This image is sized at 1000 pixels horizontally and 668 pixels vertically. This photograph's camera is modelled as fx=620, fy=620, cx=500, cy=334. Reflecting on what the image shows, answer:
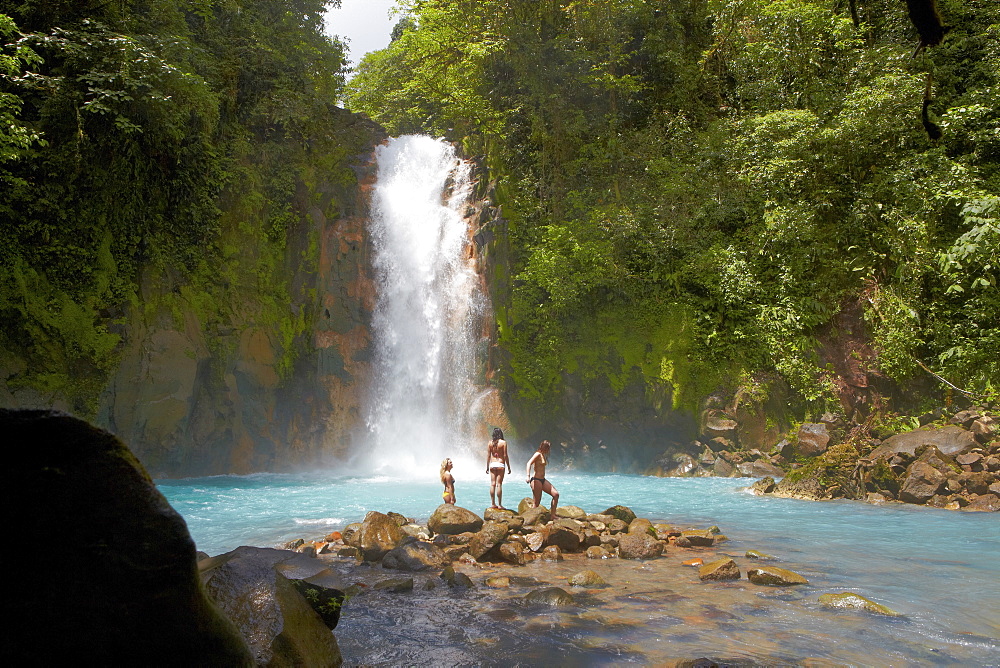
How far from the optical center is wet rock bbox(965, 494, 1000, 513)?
1082cm

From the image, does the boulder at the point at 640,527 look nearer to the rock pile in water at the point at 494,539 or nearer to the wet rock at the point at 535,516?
the rock pile in water at the point at 494,539

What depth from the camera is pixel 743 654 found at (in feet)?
15.2

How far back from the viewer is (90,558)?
2.31 meters

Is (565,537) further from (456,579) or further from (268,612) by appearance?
(268,612)

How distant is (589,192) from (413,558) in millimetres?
14655

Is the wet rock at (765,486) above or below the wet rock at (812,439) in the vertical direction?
below

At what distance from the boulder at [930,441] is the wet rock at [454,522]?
355 inches

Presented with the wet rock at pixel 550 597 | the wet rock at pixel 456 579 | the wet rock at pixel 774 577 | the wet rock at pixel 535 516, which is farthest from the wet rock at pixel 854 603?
the wet rock at pixel 535 516

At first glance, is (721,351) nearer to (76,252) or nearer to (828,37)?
(828,37)

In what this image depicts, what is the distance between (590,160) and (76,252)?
14427mm

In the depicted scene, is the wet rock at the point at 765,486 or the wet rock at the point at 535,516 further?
the wet rock at the point at 765,486

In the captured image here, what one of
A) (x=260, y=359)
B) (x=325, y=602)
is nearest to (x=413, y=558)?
(x=325, y=602)

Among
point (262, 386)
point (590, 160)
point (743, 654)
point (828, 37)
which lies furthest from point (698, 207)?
point (743, 654)

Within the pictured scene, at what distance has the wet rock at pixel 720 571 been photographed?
6.78 metres
